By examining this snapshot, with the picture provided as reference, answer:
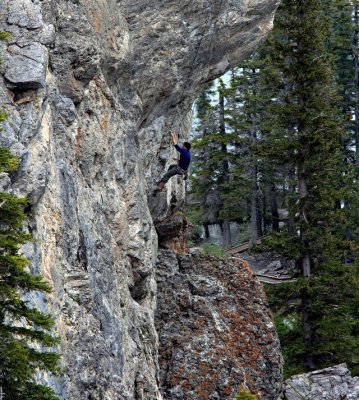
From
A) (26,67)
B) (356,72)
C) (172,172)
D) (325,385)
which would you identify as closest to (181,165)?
(172,172)

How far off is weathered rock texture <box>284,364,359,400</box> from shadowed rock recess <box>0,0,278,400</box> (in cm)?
244

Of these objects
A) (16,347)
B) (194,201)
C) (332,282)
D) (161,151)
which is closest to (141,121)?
(161,151)

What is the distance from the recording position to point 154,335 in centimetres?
1936

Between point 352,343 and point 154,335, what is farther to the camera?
point 352,343

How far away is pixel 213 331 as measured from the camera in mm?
22234

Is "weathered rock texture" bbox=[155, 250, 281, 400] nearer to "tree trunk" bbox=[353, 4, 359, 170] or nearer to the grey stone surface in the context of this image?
the grey stone surface

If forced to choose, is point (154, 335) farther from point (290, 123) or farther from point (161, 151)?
point (290, 123)

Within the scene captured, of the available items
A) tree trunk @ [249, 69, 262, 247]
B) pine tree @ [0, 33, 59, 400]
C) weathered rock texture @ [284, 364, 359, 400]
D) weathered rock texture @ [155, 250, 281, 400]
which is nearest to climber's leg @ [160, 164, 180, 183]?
weathered rock texture @ [155, 250, 281, 400]

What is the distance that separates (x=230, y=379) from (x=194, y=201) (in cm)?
3338

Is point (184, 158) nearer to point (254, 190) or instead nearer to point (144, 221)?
point (144, 221)

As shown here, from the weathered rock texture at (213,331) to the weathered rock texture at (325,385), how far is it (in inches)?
76.4

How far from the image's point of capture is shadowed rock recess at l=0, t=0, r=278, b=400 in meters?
13.8

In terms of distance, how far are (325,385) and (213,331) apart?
5.05 metres

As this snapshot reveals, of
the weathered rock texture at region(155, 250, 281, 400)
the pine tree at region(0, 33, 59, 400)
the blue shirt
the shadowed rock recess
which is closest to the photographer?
the pine tree at region(0, 33, 59, 400)
